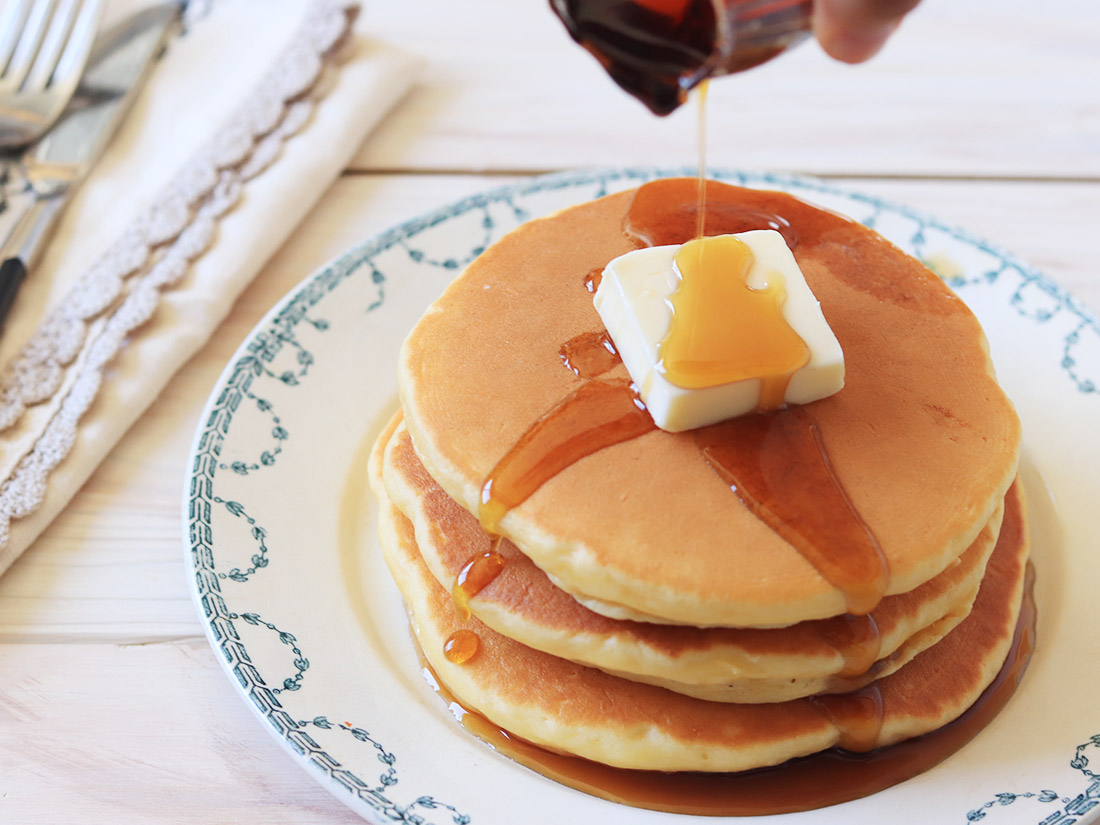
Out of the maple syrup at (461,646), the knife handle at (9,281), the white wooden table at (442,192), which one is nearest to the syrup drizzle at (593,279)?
the maple syrup at (461,646)

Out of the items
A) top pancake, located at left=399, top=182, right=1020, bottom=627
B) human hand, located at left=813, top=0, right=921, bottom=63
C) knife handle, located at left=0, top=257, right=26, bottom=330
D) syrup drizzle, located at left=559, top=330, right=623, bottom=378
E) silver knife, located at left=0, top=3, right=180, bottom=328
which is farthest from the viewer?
silver knife, located at left=0, top=3, right=180, bottom=328

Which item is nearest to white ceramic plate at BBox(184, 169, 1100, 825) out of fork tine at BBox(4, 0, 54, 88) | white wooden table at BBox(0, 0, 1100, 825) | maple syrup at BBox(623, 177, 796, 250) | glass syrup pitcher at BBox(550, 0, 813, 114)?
white wooden table at BBox(0, 0, 1100, 825)

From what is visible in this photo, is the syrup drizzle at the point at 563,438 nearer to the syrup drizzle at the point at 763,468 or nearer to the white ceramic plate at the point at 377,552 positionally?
the syrup drizzle at the point at 763,468

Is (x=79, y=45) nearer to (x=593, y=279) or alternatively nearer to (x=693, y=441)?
(x=593, y=279)

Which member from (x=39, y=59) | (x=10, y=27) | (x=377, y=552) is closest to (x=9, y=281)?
(x=39, y=59)

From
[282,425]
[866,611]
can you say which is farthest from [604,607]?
[282,425]

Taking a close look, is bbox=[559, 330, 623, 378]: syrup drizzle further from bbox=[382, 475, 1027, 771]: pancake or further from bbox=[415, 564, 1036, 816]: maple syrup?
bbox=[415, 564, 1036, 816]: maple syrup

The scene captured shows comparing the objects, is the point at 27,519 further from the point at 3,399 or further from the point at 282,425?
the point at 282,425

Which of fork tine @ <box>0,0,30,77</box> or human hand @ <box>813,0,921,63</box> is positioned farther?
fork tine @ <box>0,0,30,77</box>
